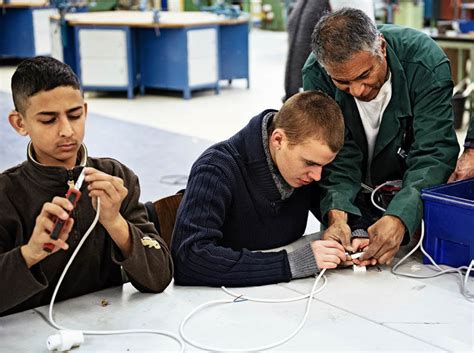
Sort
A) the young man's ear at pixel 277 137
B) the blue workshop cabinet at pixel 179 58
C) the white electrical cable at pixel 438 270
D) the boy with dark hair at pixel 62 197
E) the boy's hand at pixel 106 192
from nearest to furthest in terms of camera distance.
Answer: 1. the boy's hand at pixel 106 192
2. the boy with dark hair at pixel 62 197
3. the white electrical cable at pixel 438 270
4. the young man's ear at pixel 277 137
5. the blue workshop cabinet at pixel 179 58

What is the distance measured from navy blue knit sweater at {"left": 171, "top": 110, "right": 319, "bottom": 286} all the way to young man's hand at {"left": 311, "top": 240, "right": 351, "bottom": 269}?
84mm

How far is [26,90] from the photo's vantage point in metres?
1.69

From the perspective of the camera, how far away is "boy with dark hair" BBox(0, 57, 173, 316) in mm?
1642

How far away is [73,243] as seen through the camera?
1725 millimetres

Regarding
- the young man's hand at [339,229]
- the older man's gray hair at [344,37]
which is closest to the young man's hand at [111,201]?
the young man's hand at [339,229]

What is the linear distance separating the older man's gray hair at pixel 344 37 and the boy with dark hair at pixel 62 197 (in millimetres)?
640

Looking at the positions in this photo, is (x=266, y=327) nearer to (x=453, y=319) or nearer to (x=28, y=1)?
(x=453, y=319)

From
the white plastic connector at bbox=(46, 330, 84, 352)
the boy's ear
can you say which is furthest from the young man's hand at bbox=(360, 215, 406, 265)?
the boy's ear

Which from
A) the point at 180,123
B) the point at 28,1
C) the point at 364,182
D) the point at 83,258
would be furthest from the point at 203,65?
the point at 83,258

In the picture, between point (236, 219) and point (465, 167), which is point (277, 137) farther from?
point (465, 167)

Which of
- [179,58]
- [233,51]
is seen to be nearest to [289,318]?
[179,58]

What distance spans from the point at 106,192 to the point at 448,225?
0.89 meters

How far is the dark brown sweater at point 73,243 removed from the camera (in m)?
1.65

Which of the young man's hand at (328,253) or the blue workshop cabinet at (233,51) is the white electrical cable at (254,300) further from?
the blue workshop cabinet at (233,51)
